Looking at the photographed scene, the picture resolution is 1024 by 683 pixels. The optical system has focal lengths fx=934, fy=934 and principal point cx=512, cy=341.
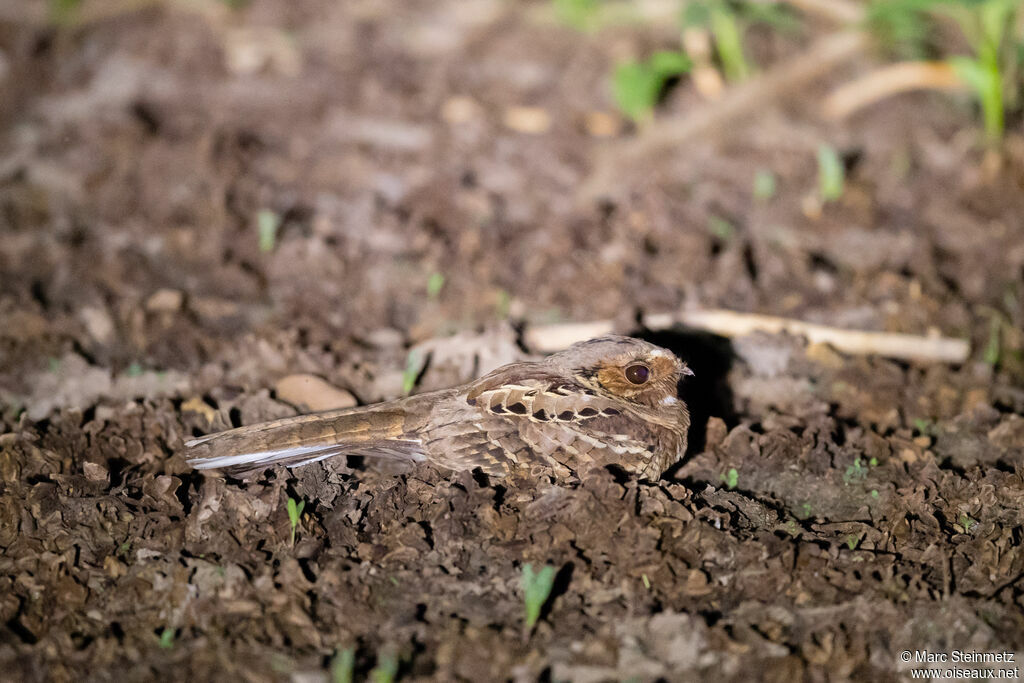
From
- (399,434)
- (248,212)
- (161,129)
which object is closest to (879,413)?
(399,434)

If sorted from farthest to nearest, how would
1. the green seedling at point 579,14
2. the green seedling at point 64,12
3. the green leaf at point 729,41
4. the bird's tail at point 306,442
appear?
the green seedling at point 579,14, the green seedling at point 64,12, the green leaf at point 729,41, the bird's tail at point 306,442

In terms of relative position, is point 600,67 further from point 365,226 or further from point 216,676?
point 216,676

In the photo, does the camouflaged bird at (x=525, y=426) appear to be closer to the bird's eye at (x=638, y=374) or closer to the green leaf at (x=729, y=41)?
the bird's eye at (x=638, y=374)

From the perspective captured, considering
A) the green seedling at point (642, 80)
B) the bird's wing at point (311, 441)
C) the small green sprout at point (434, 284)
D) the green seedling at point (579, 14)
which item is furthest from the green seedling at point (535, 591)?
the green seedling at point (579, 14)

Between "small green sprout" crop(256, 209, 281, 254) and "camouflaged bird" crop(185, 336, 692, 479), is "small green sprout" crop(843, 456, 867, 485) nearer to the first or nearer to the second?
"camouflaged bird" crop(185, 336, 692, 479)

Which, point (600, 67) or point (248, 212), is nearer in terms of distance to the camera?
point (248, 212)

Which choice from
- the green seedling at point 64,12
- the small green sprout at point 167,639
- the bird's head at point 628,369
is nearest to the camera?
the small green sprout at point 167,639
